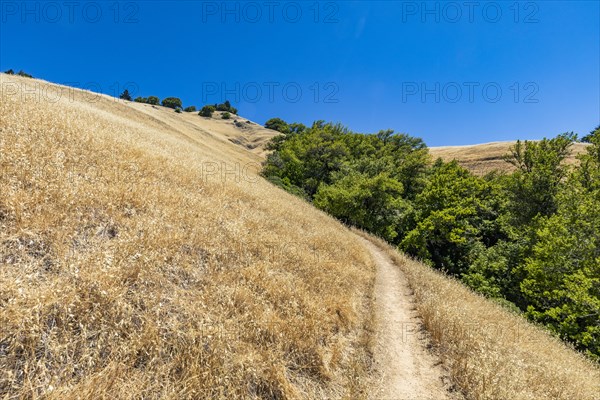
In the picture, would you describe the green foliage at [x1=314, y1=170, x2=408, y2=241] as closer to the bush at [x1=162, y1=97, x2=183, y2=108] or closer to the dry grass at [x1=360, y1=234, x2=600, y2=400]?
the dry grass at [x1=360, y1=234, x2=600, y2=400]

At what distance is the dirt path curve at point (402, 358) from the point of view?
496cm

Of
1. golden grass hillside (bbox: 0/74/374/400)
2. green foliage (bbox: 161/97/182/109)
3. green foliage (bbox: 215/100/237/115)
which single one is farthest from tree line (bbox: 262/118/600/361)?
green foliage (bbox: 161/97/182/109)

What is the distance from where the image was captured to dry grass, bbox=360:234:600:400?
4.91 m

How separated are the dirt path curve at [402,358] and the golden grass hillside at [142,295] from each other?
48cm

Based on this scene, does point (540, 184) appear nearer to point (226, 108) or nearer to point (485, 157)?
point (485, 157)

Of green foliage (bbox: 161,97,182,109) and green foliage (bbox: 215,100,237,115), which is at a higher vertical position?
green foliage (bbox: 215,100,237,115)

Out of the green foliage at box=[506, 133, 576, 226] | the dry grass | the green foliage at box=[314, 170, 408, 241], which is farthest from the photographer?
the green foliage at box=[314, 170, 408, 241]

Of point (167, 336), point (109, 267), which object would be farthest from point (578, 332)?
point (109, 267)

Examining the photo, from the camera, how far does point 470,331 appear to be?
21.2 feet

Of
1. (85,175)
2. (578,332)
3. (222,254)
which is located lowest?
(578,332)

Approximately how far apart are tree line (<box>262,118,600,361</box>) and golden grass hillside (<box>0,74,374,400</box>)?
671 inches

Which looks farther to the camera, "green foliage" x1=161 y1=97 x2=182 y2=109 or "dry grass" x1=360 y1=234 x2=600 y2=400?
"green foliage" x1=161 y1=97 x2=182 y2=109

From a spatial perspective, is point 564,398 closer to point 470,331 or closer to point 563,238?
point 470,331

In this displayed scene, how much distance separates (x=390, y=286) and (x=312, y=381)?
7086mm
